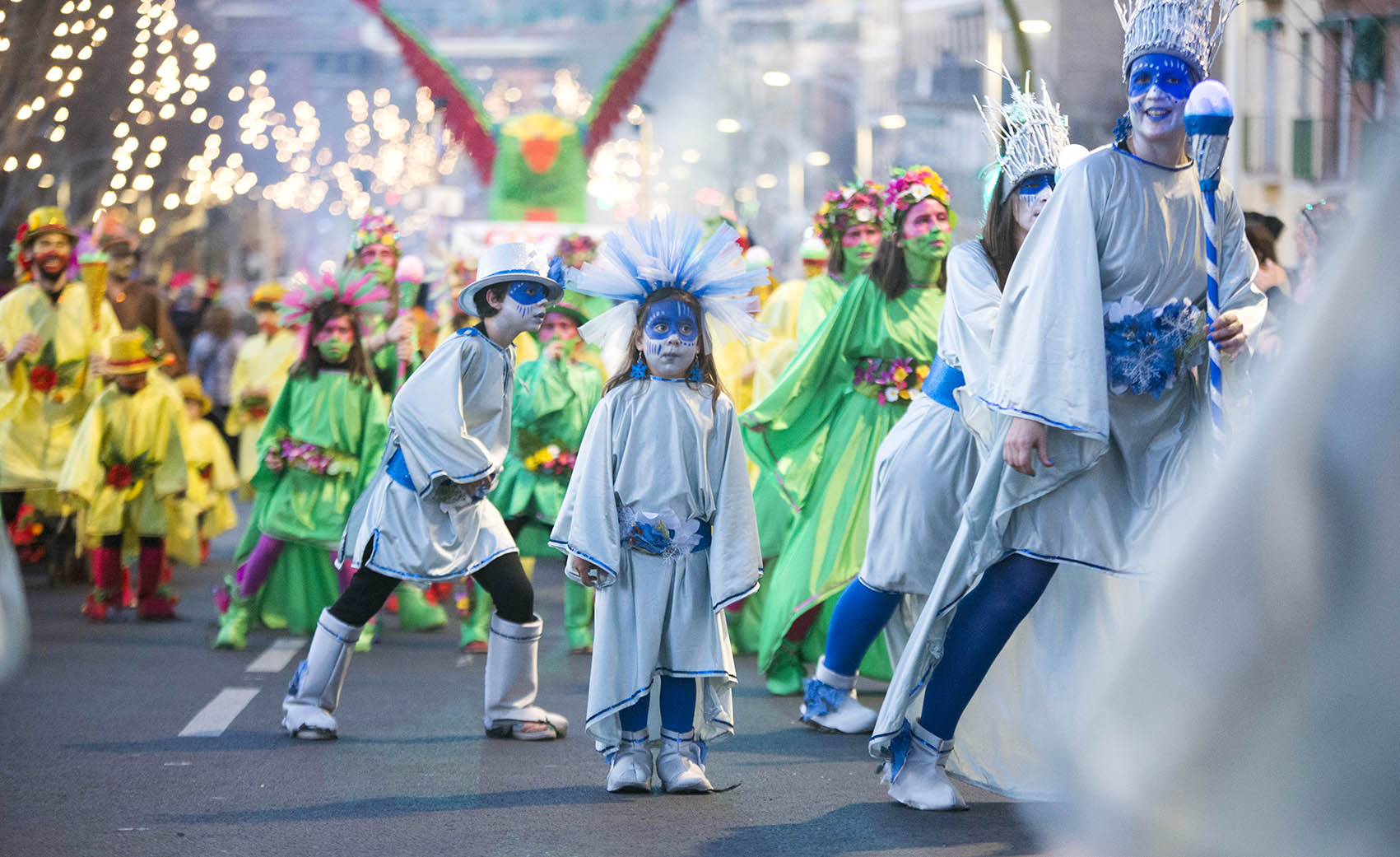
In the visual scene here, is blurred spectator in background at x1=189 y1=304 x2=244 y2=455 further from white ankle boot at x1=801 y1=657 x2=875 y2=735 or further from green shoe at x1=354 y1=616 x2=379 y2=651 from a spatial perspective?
white ankle boot at x1=801 y1=657 x2=875 y2=735

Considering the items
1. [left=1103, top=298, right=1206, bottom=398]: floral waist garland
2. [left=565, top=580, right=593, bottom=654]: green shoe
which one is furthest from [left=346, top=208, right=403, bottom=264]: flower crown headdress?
[left=1103, top=298, right=1206, bottom=398]: floral waist garland

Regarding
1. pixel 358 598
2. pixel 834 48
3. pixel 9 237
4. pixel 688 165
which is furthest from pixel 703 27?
pixel 358 598

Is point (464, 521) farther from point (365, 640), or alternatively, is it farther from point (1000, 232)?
point (365, 640)

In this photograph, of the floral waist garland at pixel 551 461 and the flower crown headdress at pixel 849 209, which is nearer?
the flower crown headdress at pixel 849 209

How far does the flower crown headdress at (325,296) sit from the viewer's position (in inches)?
363

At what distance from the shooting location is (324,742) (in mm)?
6793

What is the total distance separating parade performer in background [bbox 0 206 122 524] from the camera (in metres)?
11.2

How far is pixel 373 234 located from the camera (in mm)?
10094

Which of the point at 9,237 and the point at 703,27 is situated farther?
the point at 703,27

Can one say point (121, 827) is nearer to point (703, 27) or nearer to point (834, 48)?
point (703, 27)

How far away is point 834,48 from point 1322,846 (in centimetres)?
8269

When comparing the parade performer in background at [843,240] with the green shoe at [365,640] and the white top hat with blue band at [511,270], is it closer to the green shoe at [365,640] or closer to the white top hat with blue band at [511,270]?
the white top hat with blue band at [511,270]

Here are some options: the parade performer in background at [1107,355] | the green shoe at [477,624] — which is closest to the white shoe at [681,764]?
the parade performer in background at [1107,355]

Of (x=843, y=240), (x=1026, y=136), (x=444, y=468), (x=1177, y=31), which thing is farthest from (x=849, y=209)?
(x=1177, y=31)
